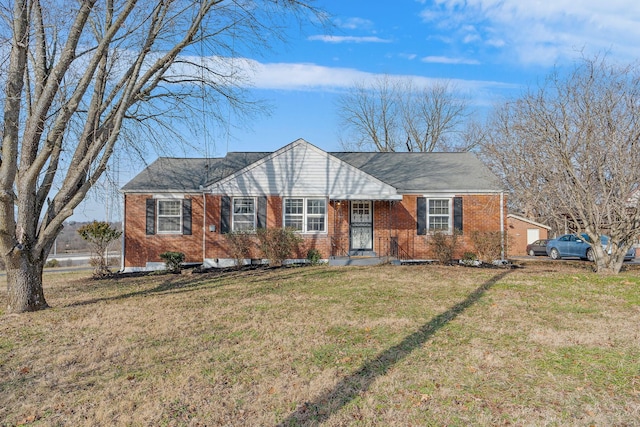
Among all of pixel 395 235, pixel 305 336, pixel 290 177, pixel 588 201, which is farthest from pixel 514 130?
pixel 305 336

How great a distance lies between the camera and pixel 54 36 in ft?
28.8

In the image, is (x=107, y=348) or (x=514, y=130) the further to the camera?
(x=514, y=130)

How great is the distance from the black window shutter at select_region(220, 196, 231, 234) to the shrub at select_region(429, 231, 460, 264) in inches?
292

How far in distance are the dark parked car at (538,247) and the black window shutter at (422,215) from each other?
14.6 m

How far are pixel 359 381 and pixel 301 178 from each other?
11.9 metres

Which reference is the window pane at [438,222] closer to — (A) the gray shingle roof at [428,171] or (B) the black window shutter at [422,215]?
(B) the black window shutter at [422,215]

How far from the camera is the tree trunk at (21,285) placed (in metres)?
8.15

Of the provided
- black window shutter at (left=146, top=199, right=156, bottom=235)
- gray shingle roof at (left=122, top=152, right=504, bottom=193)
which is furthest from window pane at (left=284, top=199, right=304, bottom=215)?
black window shutter at (left=146, top=199, right=156, bottom=235)

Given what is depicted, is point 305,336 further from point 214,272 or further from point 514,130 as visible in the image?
point 514,130

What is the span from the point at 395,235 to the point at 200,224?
7422 millimetres

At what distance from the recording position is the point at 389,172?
18.2 m

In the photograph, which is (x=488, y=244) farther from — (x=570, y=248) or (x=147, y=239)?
(x=147, y=239)

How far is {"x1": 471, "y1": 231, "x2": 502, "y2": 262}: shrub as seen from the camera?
1517 cm

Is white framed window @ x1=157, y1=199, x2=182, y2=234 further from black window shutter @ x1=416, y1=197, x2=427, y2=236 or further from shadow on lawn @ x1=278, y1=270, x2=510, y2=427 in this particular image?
shadow on lawn @ x1=278, y1=270, x2=510, y2=427
